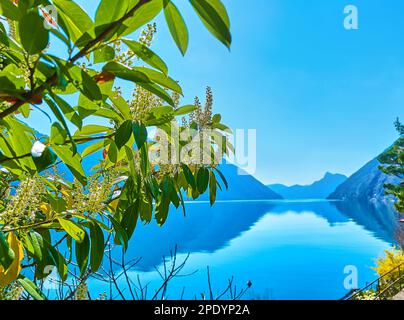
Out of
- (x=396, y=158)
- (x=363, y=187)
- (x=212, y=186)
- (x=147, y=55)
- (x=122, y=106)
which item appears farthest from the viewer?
(x=363, y=187)

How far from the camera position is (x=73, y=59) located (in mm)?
353

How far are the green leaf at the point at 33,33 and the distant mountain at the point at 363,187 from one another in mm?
34424

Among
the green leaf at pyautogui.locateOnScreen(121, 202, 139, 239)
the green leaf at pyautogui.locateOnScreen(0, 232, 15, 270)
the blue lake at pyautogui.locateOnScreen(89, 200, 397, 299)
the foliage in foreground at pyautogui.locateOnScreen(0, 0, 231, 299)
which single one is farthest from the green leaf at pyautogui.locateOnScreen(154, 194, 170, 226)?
the blue lake at pyautogui.locateOnScreen(89, 200, 397, 299)

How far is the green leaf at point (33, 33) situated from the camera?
1.05ft

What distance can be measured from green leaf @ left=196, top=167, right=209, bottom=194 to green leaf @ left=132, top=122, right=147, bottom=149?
0.34 meters

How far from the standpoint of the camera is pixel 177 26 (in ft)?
1.28

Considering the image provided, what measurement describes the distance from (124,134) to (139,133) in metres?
0.02

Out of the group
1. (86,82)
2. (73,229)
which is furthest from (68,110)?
(73,229)

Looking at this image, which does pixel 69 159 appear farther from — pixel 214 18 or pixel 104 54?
pixel 214 18

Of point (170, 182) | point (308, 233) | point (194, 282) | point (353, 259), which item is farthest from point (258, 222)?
point (170, 182)

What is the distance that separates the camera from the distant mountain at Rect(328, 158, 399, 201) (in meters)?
32.9

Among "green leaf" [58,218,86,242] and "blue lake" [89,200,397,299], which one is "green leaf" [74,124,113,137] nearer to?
"green leaf" [58,218,86,242]

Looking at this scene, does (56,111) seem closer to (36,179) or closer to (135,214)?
(36,179)

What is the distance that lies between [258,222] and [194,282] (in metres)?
12.7
